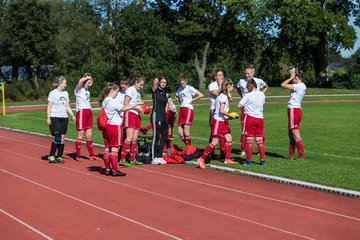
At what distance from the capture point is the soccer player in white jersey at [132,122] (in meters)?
13.0

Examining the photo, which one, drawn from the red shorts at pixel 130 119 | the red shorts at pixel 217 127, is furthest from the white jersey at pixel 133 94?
the red shorts at pixel 217 127

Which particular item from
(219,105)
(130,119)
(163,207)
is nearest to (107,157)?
(130,119)

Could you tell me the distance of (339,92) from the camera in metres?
53.4

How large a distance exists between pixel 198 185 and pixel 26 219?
3575 millimetres

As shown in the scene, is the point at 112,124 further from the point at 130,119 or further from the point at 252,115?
the point at 252,115

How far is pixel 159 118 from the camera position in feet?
43.4

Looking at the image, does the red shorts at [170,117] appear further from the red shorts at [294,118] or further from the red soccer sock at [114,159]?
the red soccer sock at [114,159]

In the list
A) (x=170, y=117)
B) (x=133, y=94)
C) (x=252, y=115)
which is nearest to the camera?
(x=252, y=115)

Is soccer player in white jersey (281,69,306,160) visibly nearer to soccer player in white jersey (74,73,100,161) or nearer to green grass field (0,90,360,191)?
green grass field (0,90,360,191)

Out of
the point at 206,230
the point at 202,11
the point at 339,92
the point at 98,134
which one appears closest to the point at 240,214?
the point at 206,230

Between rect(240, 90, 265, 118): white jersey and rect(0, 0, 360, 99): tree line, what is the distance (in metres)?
44.2

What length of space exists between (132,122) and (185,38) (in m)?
57.0

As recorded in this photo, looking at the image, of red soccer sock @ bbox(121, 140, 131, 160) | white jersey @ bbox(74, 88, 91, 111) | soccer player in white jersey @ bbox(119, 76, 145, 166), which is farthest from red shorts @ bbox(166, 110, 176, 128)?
white jersey @ bbox(74, 88, 91, 111)

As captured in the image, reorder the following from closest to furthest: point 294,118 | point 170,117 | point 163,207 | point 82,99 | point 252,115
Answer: point 163,207 < point 252,115 < point 294,118 < point 82,99 < point 170,117
